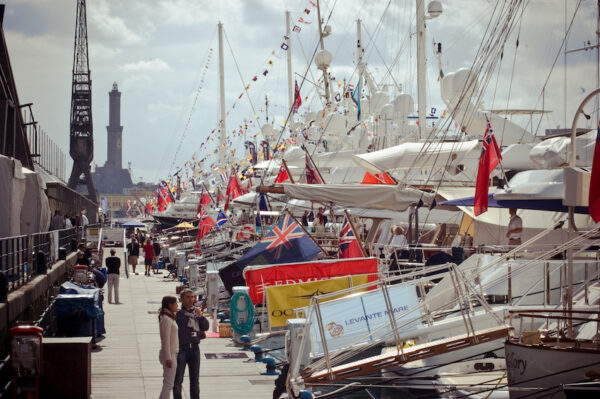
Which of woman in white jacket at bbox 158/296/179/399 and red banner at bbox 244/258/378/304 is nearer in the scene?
woman in white jacket at bbox 158/296/179/399

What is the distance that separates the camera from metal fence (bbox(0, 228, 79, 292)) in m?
13.2

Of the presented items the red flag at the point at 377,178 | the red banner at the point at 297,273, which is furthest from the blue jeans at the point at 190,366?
the red flag at the point at 377,178

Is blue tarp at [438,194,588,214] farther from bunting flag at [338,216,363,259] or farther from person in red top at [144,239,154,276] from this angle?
person in red top at [144,239,154,276]

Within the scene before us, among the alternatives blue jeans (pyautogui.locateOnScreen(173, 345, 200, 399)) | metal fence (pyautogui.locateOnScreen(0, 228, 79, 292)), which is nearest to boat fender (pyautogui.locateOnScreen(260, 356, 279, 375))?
blue jeans (pyautogui.locateOnScreen(173, 345, 200, 399))

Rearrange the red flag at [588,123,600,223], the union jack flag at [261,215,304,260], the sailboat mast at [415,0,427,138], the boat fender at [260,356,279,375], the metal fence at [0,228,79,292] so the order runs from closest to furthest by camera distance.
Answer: the red flag at [588,123,600,223] < the boat fender at [260,356,279,375] < the metal fence at [0,228,79,292] < the union jack flag at [261,215,304,260] < the sailboat mast at [415,0,427,138]

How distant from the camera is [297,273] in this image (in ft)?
53.7

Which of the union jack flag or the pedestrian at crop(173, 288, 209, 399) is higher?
the union jack flag

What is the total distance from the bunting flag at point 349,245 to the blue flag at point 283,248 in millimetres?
633

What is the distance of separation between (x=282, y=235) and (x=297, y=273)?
2.78m

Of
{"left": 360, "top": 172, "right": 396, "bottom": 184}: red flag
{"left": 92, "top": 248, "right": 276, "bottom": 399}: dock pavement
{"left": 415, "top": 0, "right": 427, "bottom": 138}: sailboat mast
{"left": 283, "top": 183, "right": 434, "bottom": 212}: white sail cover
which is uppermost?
{"left": 415, "top": 0, "right": 427, "bottom": 138}: sailboat mast

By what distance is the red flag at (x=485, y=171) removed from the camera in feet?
55.9

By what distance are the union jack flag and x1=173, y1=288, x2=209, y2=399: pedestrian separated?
26.4 ft

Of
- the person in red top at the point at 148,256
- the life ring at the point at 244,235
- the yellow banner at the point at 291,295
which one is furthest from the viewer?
the person in red top at the point at 148,256

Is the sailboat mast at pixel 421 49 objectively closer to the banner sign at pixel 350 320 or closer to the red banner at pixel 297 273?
the red banner at pixel 297 273
